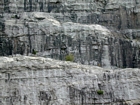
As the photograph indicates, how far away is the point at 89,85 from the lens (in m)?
36.1

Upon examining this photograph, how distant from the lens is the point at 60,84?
1412 inches

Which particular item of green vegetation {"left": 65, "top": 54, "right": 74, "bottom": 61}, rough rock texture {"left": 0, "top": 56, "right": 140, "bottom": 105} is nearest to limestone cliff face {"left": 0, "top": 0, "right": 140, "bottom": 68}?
green vegetation {"left": 65, "top": 54, "right": 74, "bottom": 61}

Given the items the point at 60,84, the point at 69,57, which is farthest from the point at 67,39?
the point at 60,84

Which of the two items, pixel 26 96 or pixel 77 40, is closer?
pixel 26 96

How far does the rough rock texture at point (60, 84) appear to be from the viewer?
35.3 m

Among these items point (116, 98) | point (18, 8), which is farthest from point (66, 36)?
point (116, 98)

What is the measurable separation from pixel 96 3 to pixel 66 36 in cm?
981

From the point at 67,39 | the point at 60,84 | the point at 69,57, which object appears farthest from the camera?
the point at 67,39

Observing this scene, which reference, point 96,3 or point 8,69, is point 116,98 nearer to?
point 8,69

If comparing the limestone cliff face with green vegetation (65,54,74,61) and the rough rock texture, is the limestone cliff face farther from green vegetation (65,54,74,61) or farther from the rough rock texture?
the rough rock texture

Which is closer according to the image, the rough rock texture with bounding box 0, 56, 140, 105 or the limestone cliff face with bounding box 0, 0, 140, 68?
the rough rock texture with bounding box 0, 56, 140, 105

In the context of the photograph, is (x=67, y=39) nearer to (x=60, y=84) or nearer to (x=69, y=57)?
(x=69, y=57)

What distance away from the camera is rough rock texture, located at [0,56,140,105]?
35.3 meters

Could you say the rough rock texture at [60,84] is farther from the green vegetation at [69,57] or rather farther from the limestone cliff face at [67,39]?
the limestone cliff face at [67,39]
